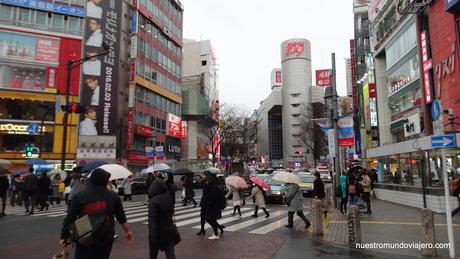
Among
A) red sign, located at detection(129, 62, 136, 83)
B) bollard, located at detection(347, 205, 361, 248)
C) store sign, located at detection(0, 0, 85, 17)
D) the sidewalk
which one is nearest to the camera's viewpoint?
bollard, located at detection(347, 205, 361, 248)

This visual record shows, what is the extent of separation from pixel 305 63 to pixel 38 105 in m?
103

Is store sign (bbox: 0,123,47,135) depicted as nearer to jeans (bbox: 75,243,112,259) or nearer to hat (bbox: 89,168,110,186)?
hat (bbox: 89,168,110,186)

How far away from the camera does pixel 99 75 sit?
4147 cm

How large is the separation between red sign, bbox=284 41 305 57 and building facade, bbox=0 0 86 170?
97884 millimetres

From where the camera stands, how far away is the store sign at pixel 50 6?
1496 inches

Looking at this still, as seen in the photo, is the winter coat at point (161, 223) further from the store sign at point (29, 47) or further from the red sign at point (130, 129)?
the red sign at point (130, 129)

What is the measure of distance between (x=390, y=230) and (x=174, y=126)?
48.1 metres

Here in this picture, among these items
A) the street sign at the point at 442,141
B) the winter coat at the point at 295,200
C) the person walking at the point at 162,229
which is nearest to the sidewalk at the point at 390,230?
the winter coat at the point at 295,200

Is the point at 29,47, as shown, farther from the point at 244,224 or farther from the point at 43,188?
the point at 244,224

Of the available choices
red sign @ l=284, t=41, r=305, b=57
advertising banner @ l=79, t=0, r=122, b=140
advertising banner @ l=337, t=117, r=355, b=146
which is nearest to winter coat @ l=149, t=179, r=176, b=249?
advertising banner @ l=337, t=117, r=355, b=146

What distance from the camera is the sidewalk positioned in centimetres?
935

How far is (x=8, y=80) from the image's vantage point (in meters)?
37.9

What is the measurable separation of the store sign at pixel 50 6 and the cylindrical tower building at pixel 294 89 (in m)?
91.2

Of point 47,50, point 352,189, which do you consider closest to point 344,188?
point 352,189
